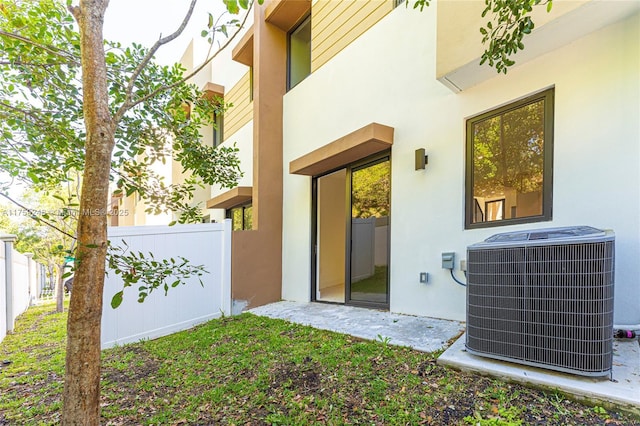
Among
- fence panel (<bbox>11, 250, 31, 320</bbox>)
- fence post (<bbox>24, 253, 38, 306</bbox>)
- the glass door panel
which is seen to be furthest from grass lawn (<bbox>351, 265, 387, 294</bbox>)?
fence post (<bbox>24, 253, 38, 306</bbox>)

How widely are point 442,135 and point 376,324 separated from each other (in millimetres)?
2710

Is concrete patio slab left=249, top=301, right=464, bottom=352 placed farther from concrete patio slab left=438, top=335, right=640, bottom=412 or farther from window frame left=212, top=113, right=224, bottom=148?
window frame left=212, top=113, right=224, bottom=148

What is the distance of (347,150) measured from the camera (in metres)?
5.04

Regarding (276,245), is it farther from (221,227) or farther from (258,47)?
(258,47)

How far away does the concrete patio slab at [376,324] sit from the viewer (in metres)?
3.41

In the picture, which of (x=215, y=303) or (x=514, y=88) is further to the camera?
(x=215, y=303)

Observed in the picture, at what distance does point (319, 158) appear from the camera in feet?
18.0

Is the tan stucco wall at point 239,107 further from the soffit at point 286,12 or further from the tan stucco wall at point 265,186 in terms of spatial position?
the soffit at point 286,12

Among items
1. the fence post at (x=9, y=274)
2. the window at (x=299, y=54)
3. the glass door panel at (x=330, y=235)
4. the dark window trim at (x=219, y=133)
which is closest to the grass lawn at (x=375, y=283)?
the glass door panel at (x=330, y=235)

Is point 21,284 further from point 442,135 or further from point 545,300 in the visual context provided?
point 545,300

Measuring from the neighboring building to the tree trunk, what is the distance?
330cm

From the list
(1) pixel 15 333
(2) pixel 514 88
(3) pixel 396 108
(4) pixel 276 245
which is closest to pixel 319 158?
(3) pixel 396 108

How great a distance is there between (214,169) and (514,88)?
377 centimetres

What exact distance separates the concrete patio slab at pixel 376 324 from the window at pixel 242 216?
142 inches
